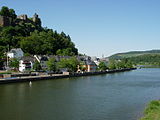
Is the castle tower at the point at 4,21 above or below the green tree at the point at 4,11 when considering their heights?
below

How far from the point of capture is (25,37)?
7512 centimetres

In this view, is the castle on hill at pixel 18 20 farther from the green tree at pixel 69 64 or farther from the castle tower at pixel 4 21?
the green tree at pixel 69 64

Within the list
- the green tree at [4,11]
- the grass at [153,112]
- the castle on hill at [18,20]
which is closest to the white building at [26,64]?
the castle on hill at [18,20]

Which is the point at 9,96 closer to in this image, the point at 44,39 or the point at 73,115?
the point at 73,115

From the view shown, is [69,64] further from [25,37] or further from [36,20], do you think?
[36,20]

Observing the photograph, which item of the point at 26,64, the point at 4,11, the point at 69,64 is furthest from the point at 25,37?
the point at 69,64

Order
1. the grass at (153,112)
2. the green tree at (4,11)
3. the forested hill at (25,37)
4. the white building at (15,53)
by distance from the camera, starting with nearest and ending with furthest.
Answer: the grass at (153,112) < the white building at (15,53) < the forested hill at (25,37) < the green tree at (4,11)

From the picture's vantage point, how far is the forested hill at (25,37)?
70062mm

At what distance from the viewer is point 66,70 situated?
61.7 meters

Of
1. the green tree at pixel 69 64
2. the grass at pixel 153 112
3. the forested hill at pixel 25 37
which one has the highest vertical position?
the forested hill at pixel 25 37

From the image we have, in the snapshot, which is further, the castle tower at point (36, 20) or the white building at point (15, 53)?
the castle tower at point (36, 20)

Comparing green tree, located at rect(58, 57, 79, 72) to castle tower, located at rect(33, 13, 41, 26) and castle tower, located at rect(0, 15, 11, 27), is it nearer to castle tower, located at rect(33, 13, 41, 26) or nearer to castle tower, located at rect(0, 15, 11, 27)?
castle tower, located at rect(0, 15, 11, 27)

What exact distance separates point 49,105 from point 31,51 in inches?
2084

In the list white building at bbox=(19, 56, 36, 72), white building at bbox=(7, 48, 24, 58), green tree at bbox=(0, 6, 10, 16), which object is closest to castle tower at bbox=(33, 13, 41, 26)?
green tree at bbox=(0, 6, 10, 16)
